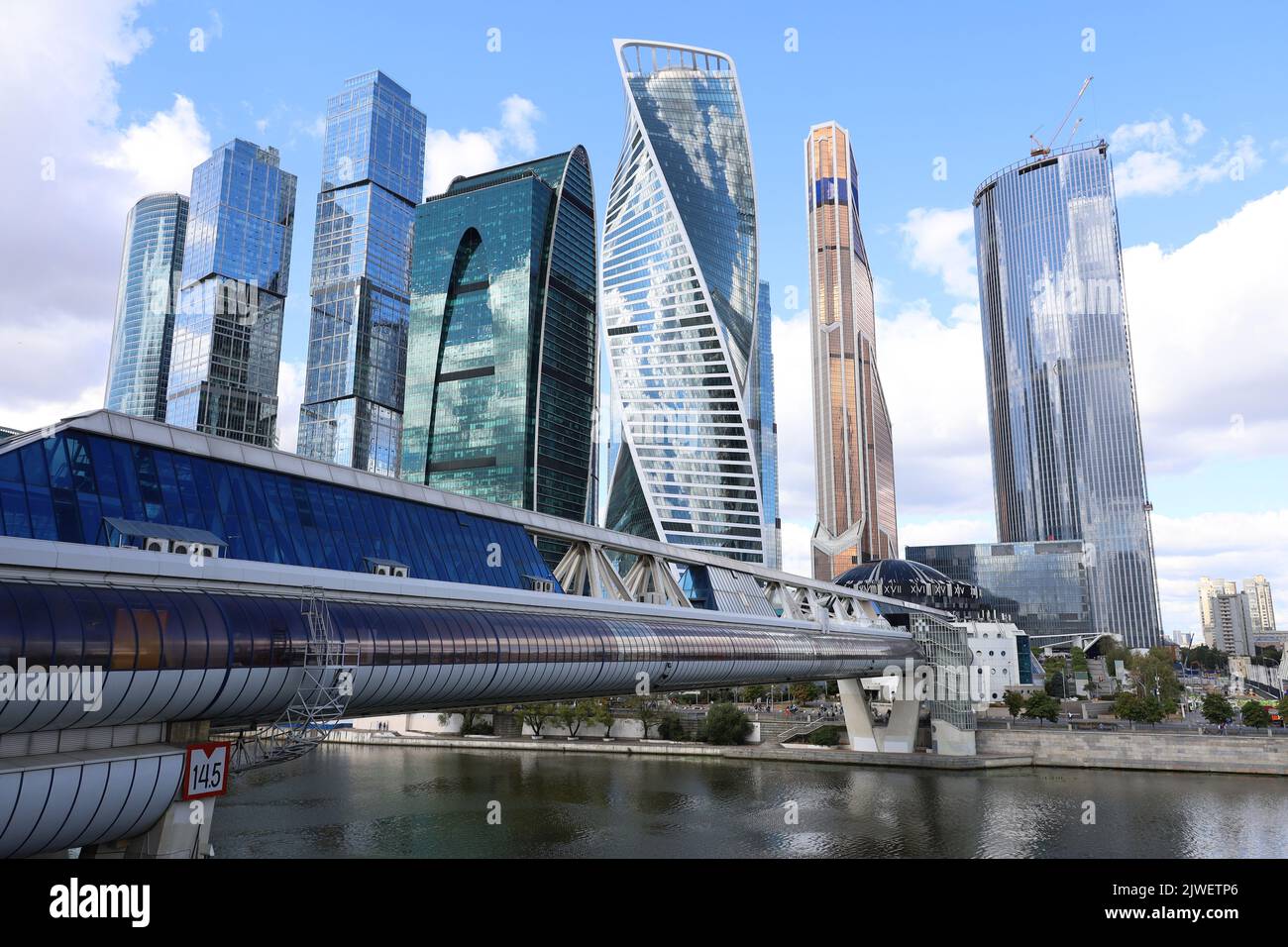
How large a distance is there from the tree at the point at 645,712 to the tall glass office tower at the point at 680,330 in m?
60.8

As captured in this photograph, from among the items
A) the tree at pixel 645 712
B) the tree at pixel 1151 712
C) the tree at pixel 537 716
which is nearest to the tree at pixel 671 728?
the tree at pixel 645 712

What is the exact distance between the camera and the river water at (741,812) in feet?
126

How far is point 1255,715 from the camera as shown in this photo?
68.0 metres

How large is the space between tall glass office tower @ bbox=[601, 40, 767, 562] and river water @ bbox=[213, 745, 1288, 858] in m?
90.3

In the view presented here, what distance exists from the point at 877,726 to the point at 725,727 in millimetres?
14025

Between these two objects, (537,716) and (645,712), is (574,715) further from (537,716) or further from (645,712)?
(645,712)

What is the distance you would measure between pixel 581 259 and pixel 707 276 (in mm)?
41425

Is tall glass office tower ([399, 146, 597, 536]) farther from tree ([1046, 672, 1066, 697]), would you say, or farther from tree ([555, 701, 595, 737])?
tree ([1046, 672, 1066, 697])

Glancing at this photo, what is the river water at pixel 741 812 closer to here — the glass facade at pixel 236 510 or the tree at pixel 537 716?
the glass facade at pixel 236 510
